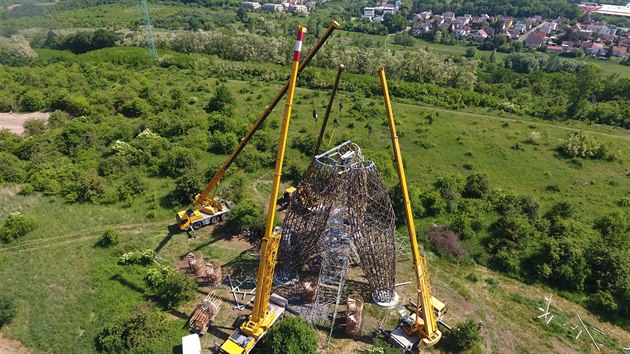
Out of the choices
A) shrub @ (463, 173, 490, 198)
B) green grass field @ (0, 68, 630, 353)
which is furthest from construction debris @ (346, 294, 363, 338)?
shrub @ (463, 173, 490, 198)

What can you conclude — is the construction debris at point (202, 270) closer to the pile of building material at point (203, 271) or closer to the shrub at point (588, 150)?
the pile of building material at point (203, 271)

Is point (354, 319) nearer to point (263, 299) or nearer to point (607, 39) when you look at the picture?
point (263, 299)

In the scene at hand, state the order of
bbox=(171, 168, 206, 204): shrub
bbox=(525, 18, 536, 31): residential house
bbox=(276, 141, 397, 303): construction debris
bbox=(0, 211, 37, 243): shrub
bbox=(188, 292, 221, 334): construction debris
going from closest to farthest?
bbox=(276, 141, 397, 303): construction debris < bbox=(188, 292, 221, 334): construction debris < bbox=(0, 211, 37, 243): shrub < bbox=(171, 168, 206, 204): shrub < bbox=(525, 18, 536, 31): residential house

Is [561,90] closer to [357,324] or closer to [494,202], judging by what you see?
[494,202]

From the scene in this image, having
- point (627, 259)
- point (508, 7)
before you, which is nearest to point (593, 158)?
point (627, 259)

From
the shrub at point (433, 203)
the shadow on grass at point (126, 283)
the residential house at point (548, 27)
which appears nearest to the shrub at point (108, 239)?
the shadow on grass at point (126, 283)

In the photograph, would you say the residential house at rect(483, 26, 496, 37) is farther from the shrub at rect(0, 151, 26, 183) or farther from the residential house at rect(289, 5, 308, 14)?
the shrub at rect(0, 151, 26, 183)
